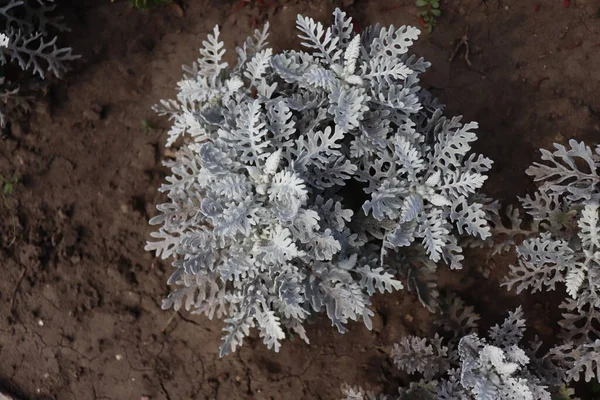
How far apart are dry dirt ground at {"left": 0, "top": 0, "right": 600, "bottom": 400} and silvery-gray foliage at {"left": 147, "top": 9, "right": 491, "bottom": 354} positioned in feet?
2.24

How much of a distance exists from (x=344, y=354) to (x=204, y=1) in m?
1.98

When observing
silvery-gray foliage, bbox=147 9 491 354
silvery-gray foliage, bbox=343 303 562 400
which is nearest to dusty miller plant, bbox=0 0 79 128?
silvery-gray foliage, bbox=147 9 491 354

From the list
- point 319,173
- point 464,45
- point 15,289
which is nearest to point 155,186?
point 15,289

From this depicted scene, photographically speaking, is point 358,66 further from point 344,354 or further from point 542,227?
point 344,354

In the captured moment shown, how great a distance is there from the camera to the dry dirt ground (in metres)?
2.79

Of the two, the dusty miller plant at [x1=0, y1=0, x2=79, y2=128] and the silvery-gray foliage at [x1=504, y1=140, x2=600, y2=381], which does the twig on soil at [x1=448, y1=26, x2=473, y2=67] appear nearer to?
the silvery-gray foliage at [x1=504, y1=140, x2=600, y2=381]

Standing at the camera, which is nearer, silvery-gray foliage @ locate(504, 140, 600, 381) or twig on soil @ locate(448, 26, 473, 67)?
silvery-gray foliage @ locate(504, 140, 600, 381)

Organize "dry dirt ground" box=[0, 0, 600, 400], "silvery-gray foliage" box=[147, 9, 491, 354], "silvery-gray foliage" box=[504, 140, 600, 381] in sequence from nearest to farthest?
1. "silvery-gray foliage" box=[147, 9, 491, 354]
2. "silvery-gray foliage" box=[504, 140, 600, 381]
3. "dry dirt ground" box=[0, 0, 600, 400]

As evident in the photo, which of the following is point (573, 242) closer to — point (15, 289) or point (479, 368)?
point (479, 368)

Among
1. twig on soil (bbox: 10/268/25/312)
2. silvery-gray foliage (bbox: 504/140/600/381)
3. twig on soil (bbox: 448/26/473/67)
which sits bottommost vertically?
twig on soil (bbox: 10/268/25/312)

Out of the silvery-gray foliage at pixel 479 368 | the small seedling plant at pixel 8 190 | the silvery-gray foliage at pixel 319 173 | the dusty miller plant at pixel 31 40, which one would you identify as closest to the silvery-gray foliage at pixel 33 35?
the dusty miller plant at pixel 31 40

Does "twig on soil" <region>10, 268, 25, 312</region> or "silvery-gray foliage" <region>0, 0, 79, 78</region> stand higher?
"silvery-gray foliage" <region>0, 0, 79, 78</region>

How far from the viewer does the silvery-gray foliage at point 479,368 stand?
2217 millimetres

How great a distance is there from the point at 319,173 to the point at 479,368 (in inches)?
42.4
